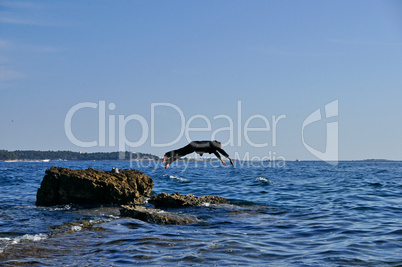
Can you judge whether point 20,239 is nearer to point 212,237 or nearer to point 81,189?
point 212,237

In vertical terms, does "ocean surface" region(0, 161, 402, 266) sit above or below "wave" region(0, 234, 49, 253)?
below

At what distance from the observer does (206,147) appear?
10.7m

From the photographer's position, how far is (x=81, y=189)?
17.8m

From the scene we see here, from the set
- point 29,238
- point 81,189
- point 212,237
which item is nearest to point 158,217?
point 212,237

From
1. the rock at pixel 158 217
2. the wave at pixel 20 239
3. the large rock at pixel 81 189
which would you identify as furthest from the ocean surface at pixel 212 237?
the large rock at pixel 81 189

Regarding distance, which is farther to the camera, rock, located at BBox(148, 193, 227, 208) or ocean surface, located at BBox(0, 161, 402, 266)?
rock, located at BBox(148, 193, 227, 208)

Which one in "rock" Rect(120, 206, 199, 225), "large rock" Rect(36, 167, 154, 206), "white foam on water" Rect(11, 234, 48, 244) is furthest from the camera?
"large rock" Rect(36, 167, 154, 206)

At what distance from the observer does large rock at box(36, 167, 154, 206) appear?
17828mm

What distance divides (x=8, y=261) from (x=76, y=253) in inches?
58.3

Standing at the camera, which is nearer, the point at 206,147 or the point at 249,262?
the point at 249,262

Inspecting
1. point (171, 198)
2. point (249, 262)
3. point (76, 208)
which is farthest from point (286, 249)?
point (76, 208)

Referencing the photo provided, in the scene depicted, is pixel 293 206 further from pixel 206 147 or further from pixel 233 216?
pixel 206 147

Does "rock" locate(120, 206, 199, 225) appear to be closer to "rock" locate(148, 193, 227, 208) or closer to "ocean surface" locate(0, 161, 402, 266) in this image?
"ocean surface" locate(0, 161, 402, 266)

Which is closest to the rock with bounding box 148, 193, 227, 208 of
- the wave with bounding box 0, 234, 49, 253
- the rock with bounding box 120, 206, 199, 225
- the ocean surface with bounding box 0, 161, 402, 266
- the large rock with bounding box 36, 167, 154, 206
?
the ocean surface with bounding box 0, 161, 402, 266
